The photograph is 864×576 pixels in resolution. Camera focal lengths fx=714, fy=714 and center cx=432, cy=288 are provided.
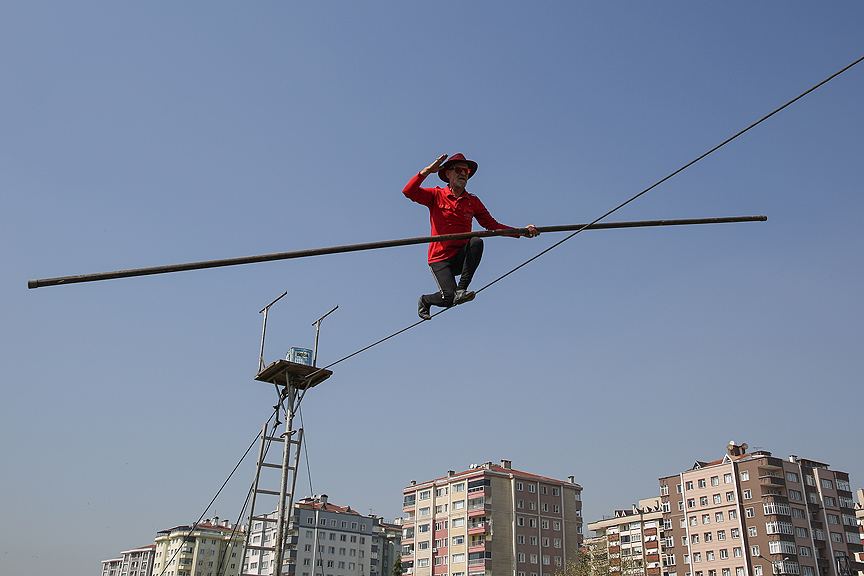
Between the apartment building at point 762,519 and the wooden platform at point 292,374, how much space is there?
180 feet

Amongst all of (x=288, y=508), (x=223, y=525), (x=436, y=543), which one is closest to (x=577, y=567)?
(x=436, y=543)

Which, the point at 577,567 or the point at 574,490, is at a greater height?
the point at 574,490

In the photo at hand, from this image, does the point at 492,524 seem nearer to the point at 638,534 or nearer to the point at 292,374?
the point at 638,534

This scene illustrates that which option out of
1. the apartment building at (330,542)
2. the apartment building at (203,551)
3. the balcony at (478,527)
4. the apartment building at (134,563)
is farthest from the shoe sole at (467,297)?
A: the apartment building at (134,563)

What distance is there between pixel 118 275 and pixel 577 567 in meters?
52.0

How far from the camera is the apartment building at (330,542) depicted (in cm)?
8144

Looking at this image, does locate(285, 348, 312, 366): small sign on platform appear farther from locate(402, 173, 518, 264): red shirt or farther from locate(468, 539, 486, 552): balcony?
locate(468, 539, 486, 552): balcony

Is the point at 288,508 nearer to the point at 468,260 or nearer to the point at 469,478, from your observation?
the point at 468,260

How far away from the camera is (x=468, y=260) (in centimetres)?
686

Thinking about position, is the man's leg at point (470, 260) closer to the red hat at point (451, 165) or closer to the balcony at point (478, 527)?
the red hat at point (451, 165)

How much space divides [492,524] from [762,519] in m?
22.6

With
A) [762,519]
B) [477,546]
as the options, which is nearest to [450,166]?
[762,519]

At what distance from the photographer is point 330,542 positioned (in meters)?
84.4

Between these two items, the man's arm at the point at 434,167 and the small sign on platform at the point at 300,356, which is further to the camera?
the small sign on platform at the point at 300,356
